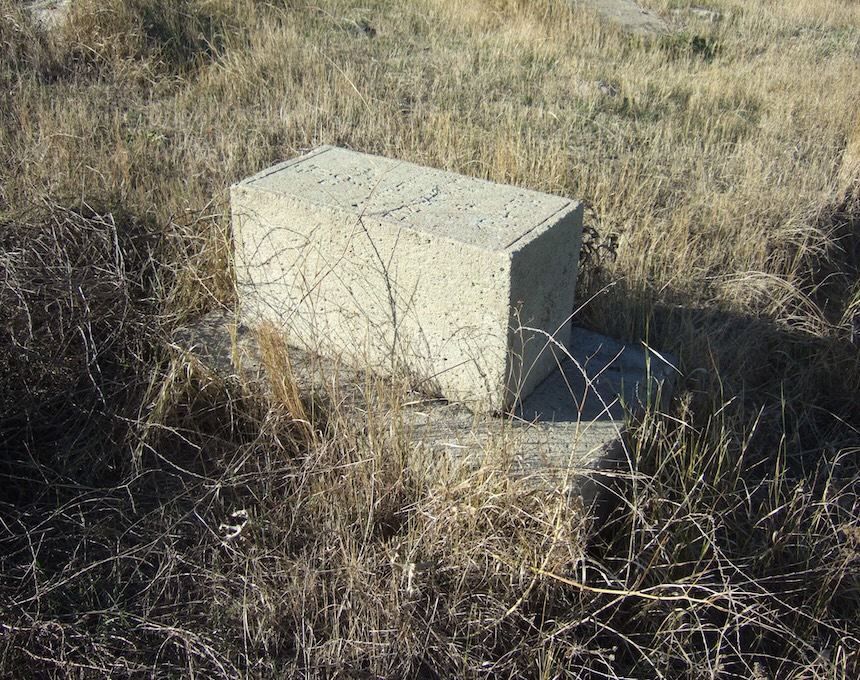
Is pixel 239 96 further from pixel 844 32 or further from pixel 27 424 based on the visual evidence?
pixel 844 32

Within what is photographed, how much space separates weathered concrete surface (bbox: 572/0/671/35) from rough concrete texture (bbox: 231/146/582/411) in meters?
6.31

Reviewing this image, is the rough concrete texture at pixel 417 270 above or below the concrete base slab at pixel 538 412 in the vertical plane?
above

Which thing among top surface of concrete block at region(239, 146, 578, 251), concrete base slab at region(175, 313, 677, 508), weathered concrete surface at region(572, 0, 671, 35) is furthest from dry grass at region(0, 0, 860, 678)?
weathered concrete surface at region(572, 0, 671, 35)

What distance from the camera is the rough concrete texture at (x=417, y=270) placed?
Result: 8.46 ft

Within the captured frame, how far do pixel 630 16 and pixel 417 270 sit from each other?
7387 millimetres

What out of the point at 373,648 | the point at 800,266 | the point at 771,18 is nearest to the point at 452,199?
the point at 373,648

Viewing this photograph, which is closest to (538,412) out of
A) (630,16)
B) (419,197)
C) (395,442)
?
(395,442)

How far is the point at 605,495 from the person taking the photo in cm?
266

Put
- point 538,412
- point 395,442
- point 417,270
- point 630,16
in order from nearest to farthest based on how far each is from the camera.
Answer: point 395,442 → point 417,270 → point 538,412 → point 630,16

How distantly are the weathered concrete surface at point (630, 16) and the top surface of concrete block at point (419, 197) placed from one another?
241 inches

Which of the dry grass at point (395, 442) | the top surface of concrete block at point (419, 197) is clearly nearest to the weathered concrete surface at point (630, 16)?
the dry grass at point (395, 442)

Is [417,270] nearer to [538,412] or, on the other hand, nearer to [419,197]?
[419,197]

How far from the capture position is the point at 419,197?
2855 mm

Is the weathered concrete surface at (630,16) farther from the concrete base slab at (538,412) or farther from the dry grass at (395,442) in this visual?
the concrete base slab at (538,412)
